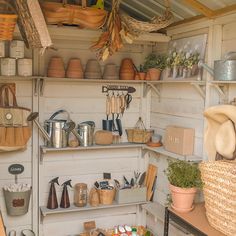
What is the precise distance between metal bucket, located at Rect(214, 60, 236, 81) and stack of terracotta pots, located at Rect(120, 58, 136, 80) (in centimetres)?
108

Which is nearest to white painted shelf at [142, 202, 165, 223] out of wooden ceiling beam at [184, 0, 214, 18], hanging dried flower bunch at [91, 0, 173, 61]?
hanging dried flower bunch at [91, 0, 173, 61]

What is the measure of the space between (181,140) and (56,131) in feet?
3.46

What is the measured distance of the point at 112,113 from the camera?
11.4ft

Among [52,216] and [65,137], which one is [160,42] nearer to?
[65,137]

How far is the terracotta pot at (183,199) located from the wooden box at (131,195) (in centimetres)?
92

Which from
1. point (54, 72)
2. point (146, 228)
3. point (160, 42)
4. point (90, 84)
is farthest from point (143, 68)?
point (146, 228)

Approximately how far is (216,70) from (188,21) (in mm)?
701

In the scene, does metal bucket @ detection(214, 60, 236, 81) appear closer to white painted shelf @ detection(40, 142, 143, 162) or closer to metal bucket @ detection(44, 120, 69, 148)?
white painted shelf @ detection(40, 142, 143, 162)

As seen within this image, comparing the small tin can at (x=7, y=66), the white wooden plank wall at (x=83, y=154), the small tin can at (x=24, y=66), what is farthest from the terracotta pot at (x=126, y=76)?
the small tin can at (x=7, y=66)

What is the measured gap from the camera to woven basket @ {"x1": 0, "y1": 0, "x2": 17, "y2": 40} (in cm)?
199

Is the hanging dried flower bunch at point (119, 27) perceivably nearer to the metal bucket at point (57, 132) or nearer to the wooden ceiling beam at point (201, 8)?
the wooden ceiling beam at point (201, 8)

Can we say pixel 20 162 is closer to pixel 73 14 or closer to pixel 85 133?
pixel 85 133

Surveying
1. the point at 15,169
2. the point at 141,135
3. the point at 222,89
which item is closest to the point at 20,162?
the point at 15,169

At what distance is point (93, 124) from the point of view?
331 centimetres
